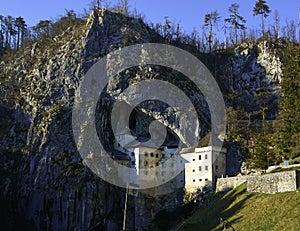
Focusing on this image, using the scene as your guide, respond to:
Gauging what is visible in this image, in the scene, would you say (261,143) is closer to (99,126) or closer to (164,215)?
(164,215)

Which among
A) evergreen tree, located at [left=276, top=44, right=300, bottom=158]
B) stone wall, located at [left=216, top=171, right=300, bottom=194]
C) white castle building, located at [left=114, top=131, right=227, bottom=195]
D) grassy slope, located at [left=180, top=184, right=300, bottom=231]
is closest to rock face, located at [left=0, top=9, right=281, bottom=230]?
white castle building, located at [left=114, top=131, right=227, bottom=195]

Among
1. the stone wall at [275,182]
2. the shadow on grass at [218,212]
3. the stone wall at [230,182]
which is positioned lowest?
the shadow on grass at [218,212]

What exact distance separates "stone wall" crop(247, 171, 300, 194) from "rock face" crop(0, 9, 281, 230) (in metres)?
20.5

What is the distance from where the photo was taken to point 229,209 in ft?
153

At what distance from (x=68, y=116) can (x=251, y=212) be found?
40941 mm

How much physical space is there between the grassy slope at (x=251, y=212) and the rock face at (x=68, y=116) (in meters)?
16.9

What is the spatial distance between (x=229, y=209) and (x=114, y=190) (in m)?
26.1

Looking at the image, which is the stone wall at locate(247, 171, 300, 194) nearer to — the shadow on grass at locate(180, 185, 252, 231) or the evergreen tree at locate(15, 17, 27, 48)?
the shadow on grass at locate(180, 185, 252, 231)

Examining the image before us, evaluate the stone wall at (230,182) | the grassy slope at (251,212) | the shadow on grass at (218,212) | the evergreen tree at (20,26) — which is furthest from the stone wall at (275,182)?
the evergreen tree at (20,26)

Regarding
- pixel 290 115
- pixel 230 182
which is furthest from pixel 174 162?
pixel 290 115

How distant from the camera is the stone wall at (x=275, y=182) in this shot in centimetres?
4256

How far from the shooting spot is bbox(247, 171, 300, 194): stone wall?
42562 mm

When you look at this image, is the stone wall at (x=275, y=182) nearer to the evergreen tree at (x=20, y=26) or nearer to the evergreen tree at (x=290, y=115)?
the evergreen tree at (x=290, y=115)

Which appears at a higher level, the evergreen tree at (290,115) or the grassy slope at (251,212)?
the evergreen tree at (290,115)
